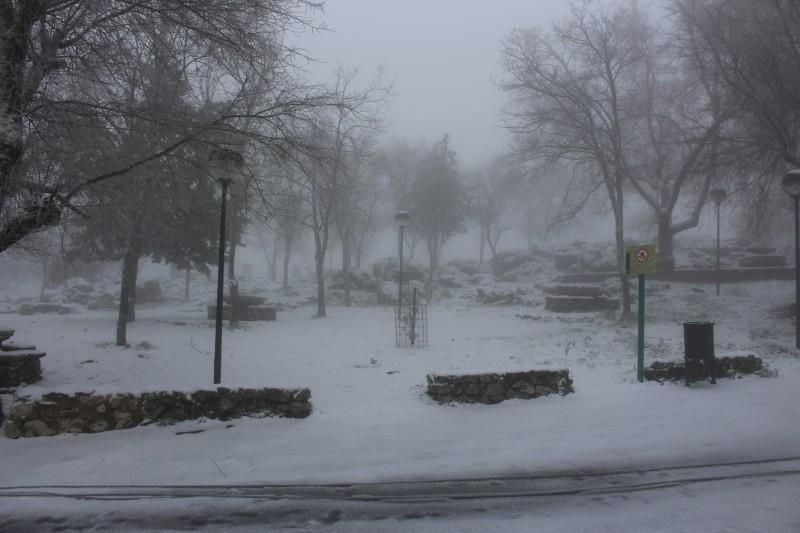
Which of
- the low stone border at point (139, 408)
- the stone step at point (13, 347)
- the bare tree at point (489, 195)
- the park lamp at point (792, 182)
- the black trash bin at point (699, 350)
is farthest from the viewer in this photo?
the bare tree at point (489, 195)

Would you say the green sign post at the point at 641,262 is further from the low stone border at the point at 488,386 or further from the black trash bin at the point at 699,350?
the low stone border at the point at 488,386

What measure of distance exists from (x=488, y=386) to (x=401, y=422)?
1381mm

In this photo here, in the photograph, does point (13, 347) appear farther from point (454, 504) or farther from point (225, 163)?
point (454, 504)

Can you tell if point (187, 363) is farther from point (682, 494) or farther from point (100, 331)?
point (682, 494)

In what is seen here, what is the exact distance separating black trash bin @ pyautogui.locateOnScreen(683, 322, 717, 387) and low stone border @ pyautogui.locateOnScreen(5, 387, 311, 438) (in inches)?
214

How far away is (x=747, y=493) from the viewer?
162 inches

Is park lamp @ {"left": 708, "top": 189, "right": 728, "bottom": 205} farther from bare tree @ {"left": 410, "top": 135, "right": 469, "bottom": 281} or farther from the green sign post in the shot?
bare tree @ {"left": 410, "top": 135, "right": 469, "bottom": 281}

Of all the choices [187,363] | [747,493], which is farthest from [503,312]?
[747,493]

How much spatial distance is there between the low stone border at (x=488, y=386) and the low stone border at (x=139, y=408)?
5.72 feet

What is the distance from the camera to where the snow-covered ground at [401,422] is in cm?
488

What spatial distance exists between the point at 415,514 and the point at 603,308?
17.8 meters

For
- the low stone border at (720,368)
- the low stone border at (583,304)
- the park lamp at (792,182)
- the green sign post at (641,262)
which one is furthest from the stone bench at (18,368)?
the low stone border at (583,304)

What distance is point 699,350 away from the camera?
7414mm

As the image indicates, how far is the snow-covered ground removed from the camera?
16.0ft
